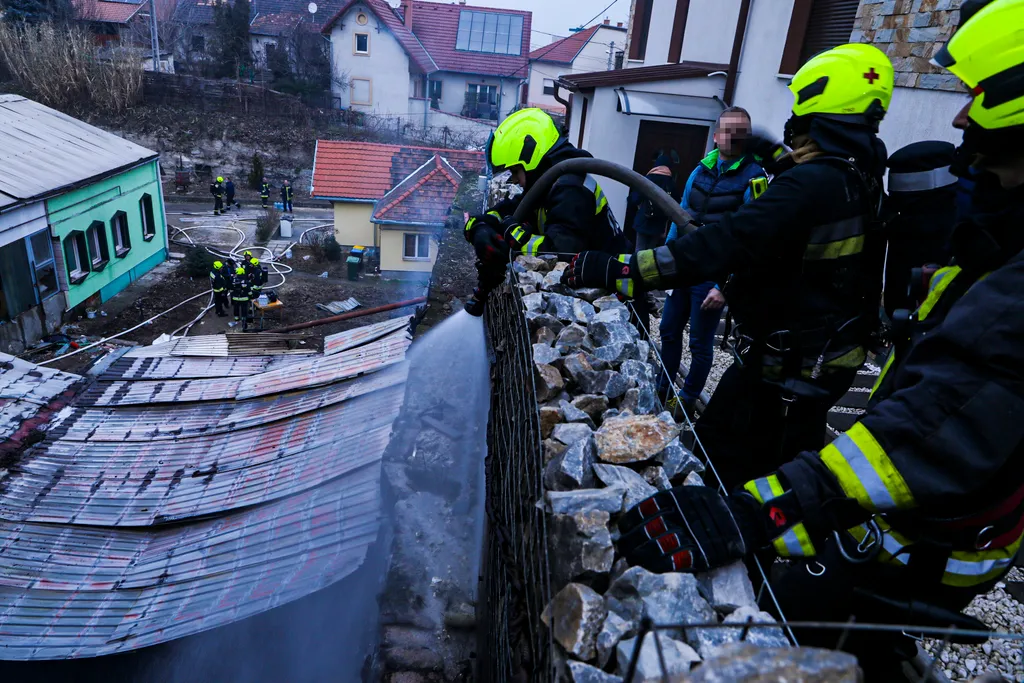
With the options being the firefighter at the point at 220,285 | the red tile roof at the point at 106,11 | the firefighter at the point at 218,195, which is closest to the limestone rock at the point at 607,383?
the firefighter at the point at 220,285

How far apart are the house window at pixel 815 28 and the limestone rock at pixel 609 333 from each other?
24.2ft

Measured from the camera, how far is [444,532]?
10.2 feet

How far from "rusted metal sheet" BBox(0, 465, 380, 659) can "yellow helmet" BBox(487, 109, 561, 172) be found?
2212 mm

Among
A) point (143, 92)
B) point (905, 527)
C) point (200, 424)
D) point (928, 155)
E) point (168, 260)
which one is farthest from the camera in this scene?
point (143, 92)

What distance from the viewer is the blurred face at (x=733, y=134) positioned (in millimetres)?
4398

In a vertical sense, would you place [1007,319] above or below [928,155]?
below

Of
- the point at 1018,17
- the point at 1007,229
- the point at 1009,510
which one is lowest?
the point at 1009,510

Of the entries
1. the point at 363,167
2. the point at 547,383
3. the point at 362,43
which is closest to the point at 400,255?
the point at 363,167

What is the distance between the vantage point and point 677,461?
1.95 m

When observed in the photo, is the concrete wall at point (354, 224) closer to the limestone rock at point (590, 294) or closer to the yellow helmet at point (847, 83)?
the limestone rock at point (590, 294)

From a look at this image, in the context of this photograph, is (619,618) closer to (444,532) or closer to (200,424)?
(444,532)

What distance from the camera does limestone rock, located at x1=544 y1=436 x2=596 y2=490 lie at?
73.5 inches

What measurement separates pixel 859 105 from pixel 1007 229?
103 centimetres

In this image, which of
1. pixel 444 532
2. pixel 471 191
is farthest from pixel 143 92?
pixel 444 532
